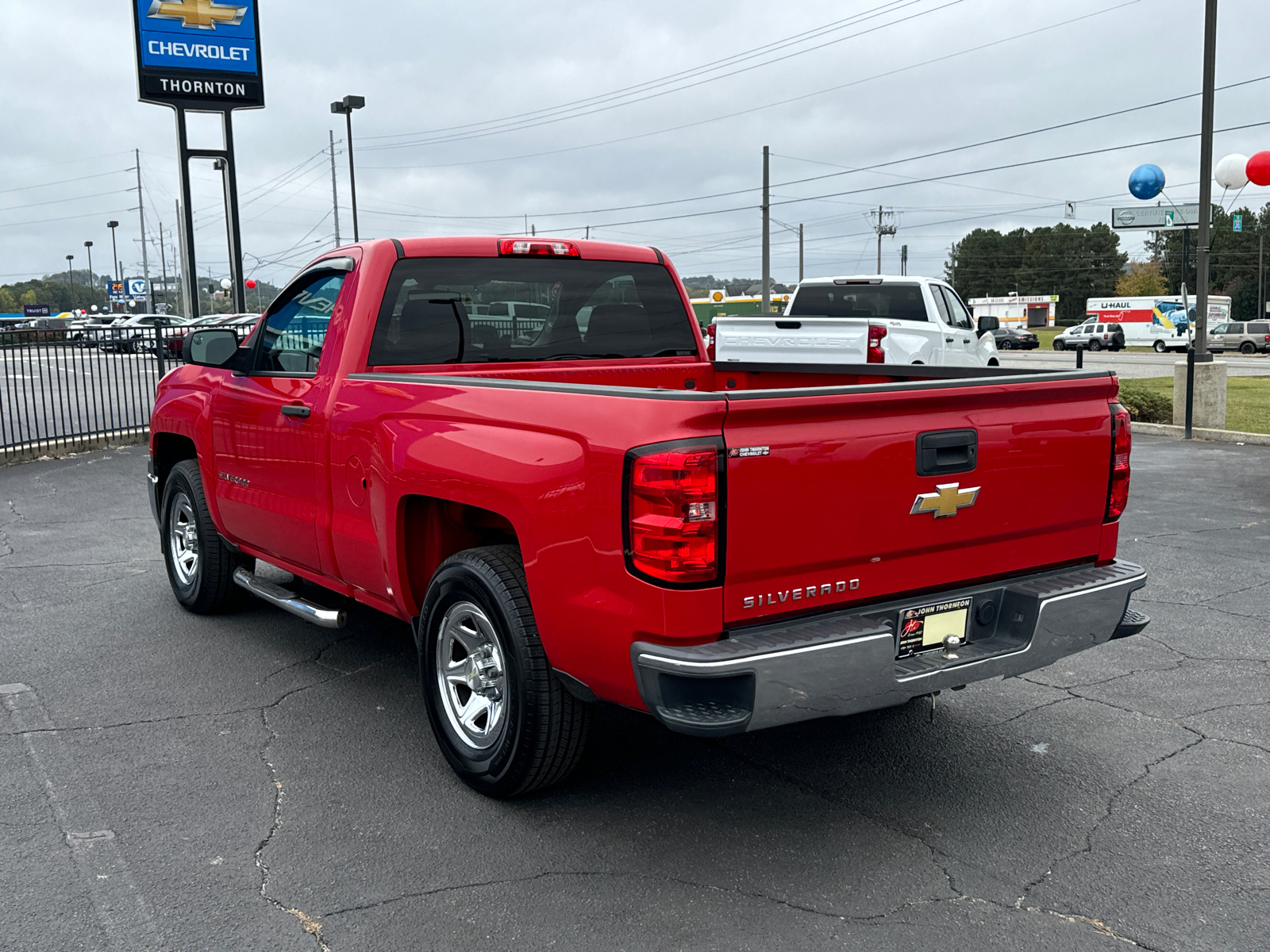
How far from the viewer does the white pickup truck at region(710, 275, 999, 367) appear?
13.6m

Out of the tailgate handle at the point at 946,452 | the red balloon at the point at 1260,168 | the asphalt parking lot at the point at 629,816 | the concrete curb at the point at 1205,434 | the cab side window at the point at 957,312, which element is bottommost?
the asphalt parking lot at the point at 629,816

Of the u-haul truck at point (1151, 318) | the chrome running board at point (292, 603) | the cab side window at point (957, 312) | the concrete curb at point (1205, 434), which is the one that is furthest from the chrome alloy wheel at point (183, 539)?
the u-haul truck at point (1151, 318)

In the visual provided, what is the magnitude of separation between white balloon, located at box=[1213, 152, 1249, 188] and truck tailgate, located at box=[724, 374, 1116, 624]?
62.2 ft

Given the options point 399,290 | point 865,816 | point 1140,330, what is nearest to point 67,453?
point 399,290

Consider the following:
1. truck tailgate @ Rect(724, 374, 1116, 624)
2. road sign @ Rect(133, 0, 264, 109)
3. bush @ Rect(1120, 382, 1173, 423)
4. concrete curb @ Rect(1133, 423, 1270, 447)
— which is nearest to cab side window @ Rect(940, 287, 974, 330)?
bush @ Rect(1120, 382, 1173, 423)

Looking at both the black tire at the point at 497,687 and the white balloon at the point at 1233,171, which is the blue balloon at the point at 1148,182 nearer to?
the white balloon at the point at 1233,171

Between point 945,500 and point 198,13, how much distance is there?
71.0 feet

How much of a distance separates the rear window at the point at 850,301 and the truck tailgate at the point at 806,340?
1.43m

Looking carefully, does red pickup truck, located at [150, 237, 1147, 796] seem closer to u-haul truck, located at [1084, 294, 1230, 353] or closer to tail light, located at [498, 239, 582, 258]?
tail light, located at [498, 239, 582, 258]

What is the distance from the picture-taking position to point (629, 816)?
3676mm

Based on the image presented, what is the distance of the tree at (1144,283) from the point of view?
10988 centimetres

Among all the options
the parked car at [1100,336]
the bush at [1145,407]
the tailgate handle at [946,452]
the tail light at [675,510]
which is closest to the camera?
the tail light at [675,510]

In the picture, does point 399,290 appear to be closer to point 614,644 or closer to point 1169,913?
point 614,644

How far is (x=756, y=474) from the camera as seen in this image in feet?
9.81
